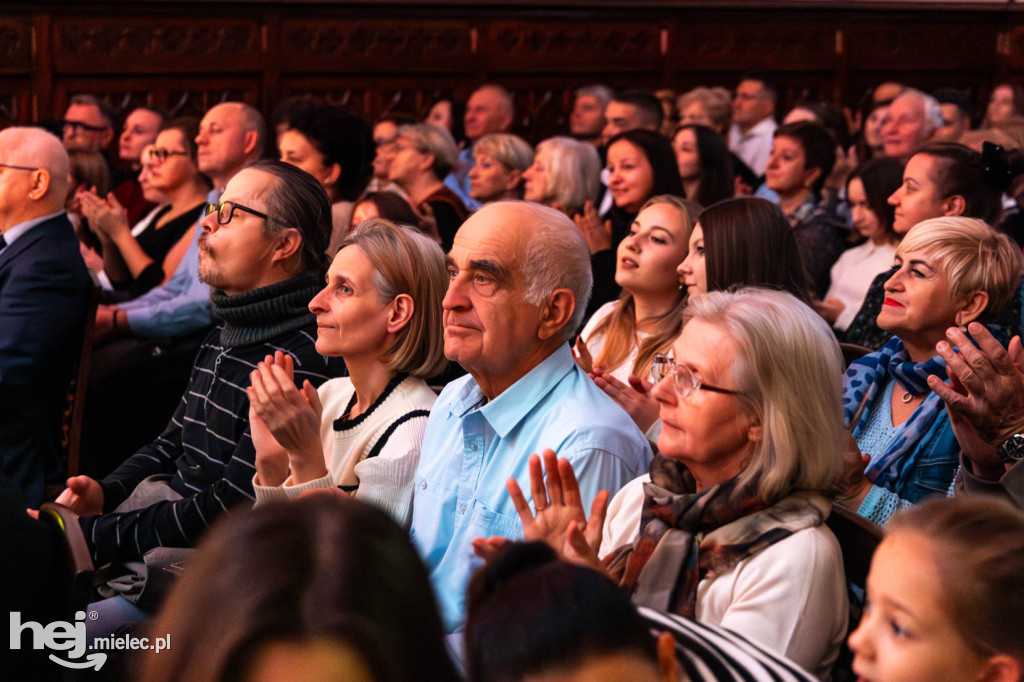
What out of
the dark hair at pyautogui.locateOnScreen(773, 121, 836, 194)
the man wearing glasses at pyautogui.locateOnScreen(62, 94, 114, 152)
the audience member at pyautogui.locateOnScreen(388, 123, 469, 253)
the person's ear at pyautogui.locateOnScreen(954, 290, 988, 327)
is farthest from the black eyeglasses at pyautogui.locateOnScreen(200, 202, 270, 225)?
the man wearing glasses at pyautogui.locateOnScreen(62, 94, 114, 152)

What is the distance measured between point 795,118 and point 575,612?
5.77 meters

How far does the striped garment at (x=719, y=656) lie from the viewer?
3.83 feet

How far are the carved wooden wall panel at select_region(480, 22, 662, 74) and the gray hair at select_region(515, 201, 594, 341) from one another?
6.22 m

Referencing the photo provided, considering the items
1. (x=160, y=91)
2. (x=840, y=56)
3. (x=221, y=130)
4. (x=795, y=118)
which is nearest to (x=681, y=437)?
(x=221, y=130)

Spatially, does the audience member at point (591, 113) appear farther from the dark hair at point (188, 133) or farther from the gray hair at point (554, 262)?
the gray hair at point (554, 262)

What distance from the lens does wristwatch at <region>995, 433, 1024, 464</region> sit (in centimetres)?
199

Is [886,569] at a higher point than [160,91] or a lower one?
lower

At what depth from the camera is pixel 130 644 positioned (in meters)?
2.01

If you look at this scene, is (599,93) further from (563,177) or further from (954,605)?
(954,605)

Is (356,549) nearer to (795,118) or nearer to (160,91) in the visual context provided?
(795,118)

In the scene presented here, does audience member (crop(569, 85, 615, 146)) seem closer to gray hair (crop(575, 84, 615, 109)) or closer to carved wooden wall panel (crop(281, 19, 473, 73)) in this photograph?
gray hair (crop(575, 84, 615, 109))

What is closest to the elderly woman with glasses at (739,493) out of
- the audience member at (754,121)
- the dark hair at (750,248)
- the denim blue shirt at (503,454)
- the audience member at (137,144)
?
the denim blue shirt at (503,454)

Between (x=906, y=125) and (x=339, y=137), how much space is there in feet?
11.3

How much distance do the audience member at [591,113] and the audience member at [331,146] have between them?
335 cm
